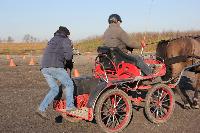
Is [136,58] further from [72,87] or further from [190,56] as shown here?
[190,56]

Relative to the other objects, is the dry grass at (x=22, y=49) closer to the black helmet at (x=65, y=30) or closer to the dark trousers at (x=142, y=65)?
the dark trousers at (x=142, y=65)

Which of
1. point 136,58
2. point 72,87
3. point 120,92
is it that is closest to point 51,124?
point 72,87

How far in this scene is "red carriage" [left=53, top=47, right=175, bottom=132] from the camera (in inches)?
300

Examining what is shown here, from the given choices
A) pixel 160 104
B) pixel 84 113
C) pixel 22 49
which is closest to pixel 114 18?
pixel 160 104

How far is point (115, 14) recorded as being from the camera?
28.1ft

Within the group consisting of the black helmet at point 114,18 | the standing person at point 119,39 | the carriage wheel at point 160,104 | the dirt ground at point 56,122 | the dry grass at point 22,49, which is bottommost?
the dry grass at point 22,49

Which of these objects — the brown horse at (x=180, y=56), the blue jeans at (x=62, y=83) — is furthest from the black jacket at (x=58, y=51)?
the brown horse at (x=180, y=56)

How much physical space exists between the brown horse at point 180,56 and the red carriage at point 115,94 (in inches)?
49.1

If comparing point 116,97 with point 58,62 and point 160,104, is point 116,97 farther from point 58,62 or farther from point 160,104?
point 58,62

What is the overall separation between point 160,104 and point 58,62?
2.46 m

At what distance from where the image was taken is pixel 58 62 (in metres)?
7.85

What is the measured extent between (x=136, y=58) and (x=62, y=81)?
66.4 inches

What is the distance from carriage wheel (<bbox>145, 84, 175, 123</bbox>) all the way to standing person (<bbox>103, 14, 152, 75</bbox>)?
46 cm

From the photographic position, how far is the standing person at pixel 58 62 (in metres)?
7.79
